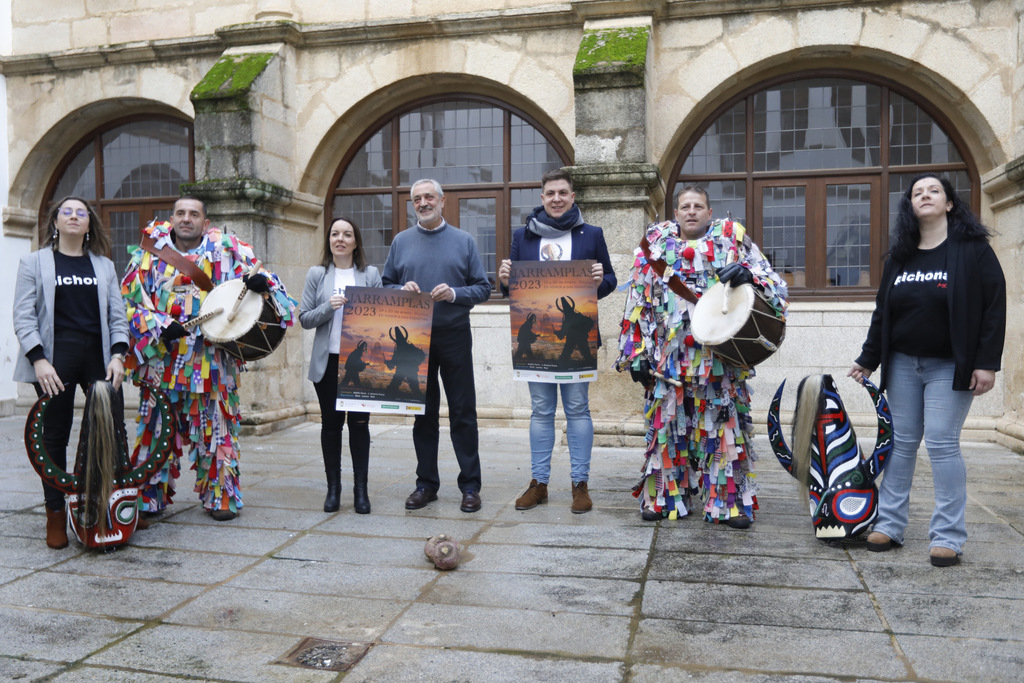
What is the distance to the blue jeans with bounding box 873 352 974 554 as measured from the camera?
405 centimetres

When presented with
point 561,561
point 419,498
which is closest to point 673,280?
point 561,561

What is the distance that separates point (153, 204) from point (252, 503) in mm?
5434

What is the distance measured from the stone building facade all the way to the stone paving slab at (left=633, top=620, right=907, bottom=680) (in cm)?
414

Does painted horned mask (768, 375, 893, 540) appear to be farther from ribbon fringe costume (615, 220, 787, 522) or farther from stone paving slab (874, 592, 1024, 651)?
stone paving slab (874, 592, 1024, 651)

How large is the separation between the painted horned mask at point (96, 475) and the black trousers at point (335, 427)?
111cm

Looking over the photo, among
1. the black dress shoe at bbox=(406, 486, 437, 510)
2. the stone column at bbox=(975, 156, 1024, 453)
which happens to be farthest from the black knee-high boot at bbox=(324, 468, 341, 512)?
the stone column at bbox=(975, 156, 1024, 453)

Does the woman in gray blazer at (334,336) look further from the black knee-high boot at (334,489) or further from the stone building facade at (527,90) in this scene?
the stone building facade at (527,90)

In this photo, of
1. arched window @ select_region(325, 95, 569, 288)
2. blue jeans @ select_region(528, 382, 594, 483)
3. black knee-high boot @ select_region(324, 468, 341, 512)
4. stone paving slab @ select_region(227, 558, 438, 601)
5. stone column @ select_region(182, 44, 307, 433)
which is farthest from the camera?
arched window @ select_region(325, 95, 569, 288)

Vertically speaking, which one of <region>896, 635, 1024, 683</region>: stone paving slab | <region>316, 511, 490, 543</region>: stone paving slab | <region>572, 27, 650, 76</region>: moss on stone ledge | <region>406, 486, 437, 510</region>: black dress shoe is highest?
<region>572, 27, 650, 76</region>: moss on stone ledge

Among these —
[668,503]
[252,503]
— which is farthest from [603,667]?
[252,503]

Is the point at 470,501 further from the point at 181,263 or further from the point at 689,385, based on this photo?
the point at 181,263

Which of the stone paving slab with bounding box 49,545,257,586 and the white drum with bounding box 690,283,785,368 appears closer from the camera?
the stone paving slab with bounding box 49,545,257,586

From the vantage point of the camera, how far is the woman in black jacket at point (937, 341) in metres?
3.95

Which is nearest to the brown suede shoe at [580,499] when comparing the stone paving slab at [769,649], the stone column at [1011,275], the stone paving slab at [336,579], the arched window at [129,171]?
the stone paving slab at [336,579]
